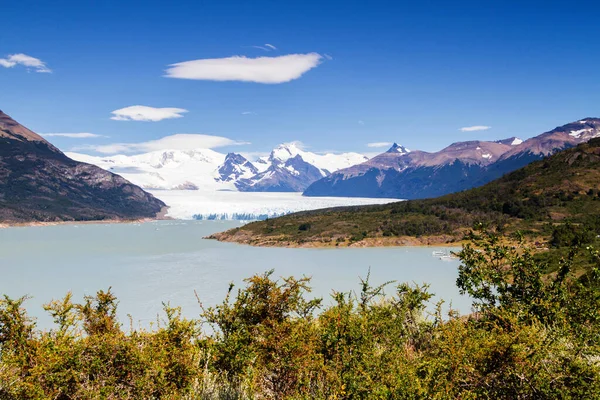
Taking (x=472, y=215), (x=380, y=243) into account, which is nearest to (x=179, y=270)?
(x=380, y=243)

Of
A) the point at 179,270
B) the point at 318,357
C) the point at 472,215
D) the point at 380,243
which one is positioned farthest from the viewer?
the point at 472,215

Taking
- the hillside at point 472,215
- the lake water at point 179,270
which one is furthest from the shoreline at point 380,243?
the lake water at point 179,270

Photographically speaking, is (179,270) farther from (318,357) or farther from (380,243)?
(318,357)

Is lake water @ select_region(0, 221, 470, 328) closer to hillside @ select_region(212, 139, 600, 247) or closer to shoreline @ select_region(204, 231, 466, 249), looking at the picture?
shoreline @ select_region(204, 231, 466, 249)

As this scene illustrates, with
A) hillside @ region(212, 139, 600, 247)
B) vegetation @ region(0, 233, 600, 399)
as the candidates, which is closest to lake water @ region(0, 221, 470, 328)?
hillside @ region(212, 139, 600, 247)

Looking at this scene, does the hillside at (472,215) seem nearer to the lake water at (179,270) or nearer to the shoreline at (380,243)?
the shoreline at (380,243)
